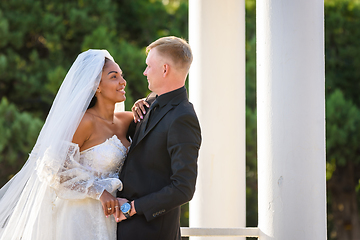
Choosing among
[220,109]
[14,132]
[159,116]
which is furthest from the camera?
[14,132]

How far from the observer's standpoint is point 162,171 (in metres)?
3.20

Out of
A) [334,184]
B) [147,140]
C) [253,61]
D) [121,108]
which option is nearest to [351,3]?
[253,61]

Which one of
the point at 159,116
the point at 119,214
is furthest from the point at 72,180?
the point at 159,116

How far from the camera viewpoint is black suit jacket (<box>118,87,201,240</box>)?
3020mm

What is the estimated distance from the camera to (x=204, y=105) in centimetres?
478

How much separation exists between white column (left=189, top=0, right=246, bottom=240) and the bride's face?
4.12 feet

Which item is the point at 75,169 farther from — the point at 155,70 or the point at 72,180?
the point at 155,70

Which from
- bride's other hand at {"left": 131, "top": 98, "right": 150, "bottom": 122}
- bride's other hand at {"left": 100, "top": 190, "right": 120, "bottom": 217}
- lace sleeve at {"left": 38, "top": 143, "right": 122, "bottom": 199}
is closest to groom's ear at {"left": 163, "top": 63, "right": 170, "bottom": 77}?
bride's other hand at {"left": 131, "top": 98, "right": 150, "bottom": 122}

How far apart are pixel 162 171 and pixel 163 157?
0.10 metres

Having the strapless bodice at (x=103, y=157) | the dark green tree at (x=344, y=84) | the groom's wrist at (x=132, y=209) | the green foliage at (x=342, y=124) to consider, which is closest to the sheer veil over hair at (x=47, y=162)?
the strapless bodice at (x=103, y=157)

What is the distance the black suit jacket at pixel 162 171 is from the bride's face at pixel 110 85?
499mm

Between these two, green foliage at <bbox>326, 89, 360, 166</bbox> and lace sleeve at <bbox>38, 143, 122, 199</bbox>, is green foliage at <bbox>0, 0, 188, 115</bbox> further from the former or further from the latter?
lace sleeve at <bbox>38, 143, 122, 199</bbox>

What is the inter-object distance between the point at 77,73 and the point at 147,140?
3.08 feet

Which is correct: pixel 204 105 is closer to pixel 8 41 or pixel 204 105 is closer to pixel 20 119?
pixel 20 119
